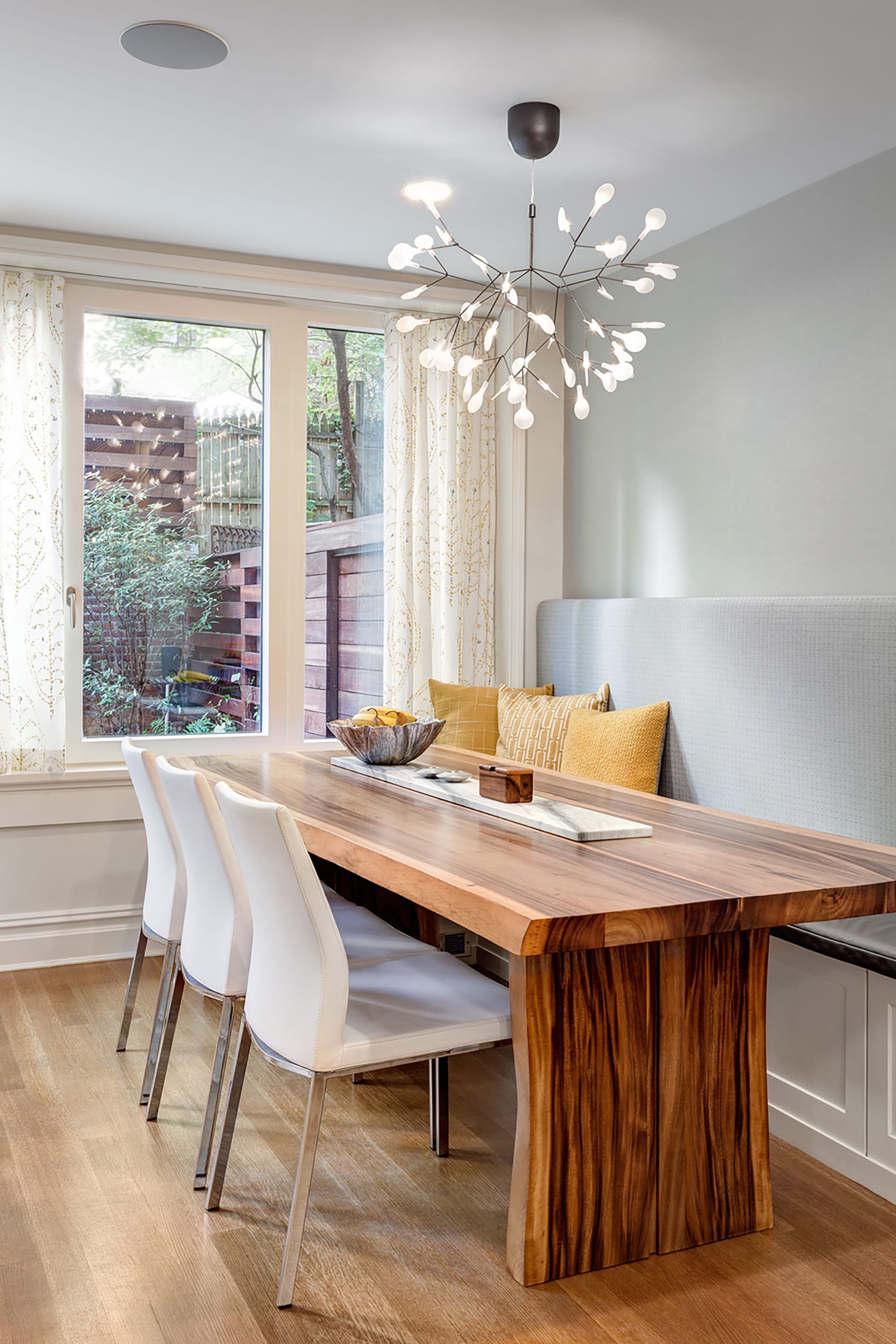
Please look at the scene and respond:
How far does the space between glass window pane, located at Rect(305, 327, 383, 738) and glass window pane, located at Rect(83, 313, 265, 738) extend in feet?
0.72

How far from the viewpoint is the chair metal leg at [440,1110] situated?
2.54 metres

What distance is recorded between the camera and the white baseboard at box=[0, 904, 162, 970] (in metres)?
3.91

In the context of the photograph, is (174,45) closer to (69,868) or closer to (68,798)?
(68,798)

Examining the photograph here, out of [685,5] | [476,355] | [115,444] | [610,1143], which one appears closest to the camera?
[610,1143]

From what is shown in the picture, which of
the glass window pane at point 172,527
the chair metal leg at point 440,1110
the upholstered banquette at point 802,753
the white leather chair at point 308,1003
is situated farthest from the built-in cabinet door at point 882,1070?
the glass window pane at point 172,527

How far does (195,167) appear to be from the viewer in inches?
129

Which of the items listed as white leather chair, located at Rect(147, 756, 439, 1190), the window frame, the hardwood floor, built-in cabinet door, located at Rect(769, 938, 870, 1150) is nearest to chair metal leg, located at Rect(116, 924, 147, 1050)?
the hardwood floor

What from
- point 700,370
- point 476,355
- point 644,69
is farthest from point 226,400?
point 644,69

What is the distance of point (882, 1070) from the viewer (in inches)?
92.0

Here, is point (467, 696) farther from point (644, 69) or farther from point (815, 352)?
point (644, 69)

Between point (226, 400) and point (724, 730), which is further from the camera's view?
point (226, 400)

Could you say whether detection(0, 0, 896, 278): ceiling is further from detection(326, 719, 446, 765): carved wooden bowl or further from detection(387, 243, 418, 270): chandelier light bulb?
detection(326, 719, 446, 765): carved wooden bowl

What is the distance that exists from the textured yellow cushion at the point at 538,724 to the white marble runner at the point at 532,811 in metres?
0.81

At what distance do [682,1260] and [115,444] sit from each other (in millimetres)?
3266
